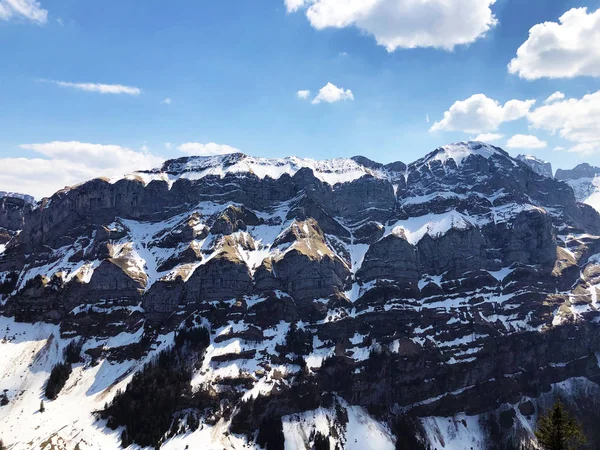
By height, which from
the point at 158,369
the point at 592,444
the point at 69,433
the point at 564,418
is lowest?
the point at 592,444

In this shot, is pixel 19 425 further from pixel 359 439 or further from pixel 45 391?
pixel 359 439

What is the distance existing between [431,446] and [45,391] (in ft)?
562

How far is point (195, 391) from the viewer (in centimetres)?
19188

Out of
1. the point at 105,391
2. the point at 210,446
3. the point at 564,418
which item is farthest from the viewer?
the point at 105,391

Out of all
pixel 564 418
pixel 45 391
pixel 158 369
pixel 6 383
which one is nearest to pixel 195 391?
pixel 158 369

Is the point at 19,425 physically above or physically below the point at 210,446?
above

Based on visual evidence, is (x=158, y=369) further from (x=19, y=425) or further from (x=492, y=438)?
(x=492, y=438)

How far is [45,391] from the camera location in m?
196

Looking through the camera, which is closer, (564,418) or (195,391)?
(564,418)

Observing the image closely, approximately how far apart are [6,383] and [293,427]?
434ft

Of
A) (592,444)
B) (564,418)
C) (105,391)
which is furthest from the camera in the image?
(105,391)

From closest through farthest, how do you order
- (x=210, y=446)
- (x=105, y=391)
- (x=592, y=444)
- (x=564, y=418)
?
(x=564, y=418) → (x=210, y=446) → (x=592, y=444) → (x=105, y=391)

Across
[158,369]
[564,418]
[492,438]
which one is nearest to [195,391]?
[158,369]

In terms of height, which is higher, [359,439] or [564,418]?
[564,418]
